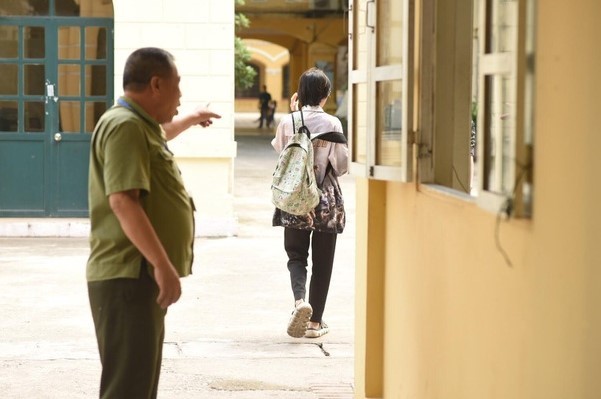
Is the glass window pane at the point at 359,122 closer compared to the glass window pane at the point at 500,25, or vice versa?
the glass window pane at the point at 500,25

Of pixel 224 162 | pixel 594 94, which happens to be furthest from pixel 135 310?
pixel 224 162

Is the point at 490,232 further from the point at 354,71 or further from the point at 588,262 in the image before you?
the point at 354,71

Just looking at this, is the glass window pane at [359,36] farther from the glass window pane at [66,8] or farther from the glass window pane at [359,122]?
the glass window pane at [66,8]

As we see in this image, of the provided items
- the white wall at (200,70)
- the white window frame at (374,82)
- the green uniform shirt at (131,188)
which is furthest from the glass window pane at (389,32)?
the white wall at (200,70)

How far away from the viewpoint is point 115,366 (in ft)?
15.0

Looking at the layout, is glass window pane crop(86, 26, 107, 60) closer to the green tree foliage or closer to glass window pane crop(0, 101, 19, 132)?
glass window pane crop(0, 101, 19, 132)

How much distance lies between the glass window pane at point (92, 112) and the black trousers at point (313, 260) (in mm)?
5924

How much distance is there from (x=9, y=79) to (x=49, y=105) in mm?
559

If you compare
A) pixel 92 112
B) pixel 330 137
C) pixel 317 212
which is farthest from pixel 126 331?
pixel 92 112

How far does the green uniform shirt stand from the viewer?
14.5 feet

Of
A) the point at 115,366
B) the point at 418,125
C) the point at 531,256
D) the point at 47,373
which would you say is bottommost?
the point at 47,373

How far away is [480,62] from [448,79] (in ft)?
3.77

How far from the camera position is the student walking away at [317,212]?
25.8 feet

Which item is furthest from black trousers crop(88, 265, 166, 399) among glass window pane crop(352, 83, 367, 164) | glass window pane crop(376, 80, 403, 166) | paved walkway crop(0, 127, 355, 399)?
paved walkway crop(0, 127, 355, 399)
